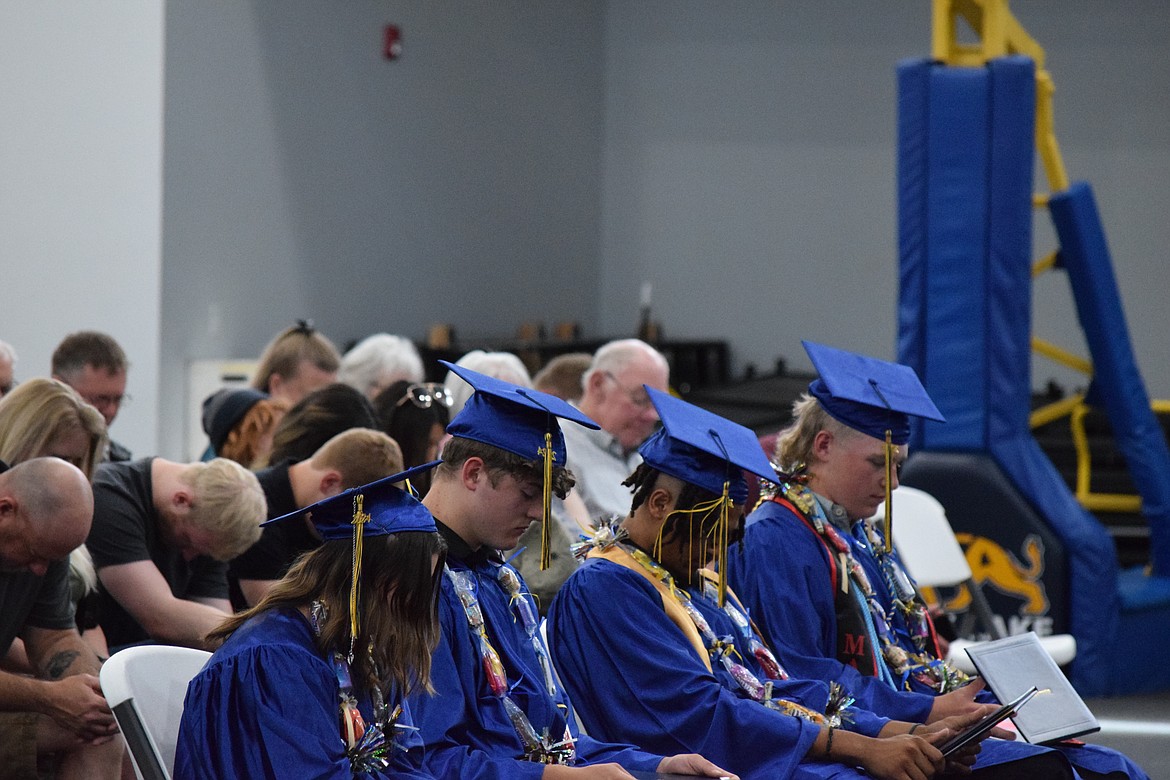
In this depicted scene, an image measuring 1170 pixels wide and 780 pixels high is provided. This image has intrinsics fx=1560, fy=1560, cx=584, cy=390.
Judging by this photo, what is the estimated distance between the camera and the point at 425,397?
4.50 metres

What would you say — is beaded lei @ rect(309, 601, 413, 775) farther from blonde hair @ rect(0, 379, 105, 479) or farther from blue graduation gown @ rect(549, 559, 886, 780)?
blonde hair @ rect(0, 379, 105, 479)

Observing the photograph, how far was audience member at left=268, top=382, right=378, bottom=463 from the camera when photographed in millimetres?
4250

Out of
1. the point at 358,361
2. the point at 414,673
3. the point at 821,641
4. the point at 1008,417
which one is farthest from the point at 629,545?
the point at 1008,417

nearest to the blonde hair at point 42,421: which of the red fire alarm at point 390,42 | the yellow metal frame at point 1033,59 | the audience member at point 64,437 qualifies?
the audience member at point 64,437

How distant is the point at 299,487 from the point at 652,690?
1.34 m

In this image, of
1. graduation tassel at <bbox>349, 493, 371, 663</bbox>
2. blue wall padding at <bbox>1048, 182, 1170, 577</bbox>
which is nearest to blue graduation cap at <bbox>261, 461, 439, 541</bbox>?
graduation tassel at <bbox>349, 493, 371, 663</bbox>

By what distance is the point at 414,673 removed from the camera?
228cm

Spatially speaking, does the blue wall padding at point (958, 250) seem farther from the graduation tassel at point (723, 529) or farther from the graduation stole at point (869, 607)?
the graduation tassel at point (723, 529)

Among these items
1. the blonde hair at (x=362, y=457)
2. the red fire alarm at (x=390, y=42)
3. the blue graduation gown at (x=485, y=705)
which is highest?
the red fire alarm at (x=390, y=42)

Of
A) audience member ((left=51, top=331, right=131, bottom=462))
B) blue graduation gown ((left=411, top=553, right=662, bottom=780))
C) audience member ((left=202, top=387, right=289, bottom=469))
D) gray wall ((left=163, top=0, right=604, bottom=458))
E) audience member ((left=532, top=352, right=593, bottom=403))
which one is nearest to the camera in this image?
blue graduation gown ((left=411, top=553, right=662, bottom=780))

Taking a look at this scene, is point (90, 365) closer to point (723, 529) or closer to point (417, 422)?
point (417, 422)

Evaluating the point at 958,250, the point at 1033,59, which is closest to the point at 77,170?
the point at 958,250

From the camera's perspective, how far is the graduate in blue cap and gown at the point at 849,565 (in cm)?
326

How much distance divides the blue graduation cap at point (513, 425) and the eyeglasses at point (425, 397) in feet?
5.90
